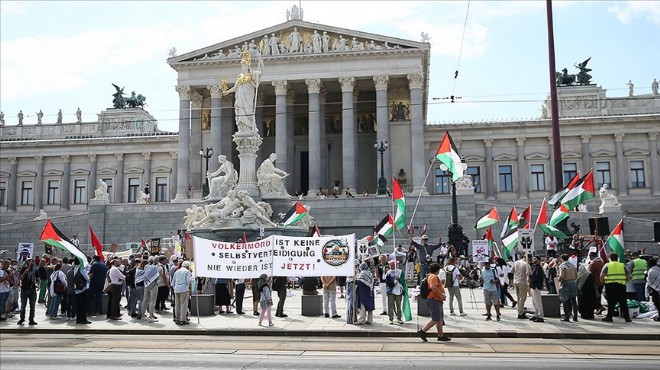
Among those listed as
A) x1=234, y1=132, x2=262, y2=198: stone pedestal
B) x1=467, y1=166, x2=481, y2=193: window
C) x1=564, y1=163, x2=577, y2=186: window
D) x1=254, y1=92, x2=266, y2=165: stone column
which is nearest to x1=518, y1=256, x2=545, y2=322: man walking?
x1=234, y1=132, x2=262, y2=198: stone pedestal

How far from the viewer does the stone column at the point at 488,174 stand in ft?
227

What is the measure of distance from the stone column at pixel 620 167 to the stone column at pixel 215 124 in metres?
38.9

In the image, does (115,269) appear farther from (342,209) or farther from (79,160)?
(79,160)

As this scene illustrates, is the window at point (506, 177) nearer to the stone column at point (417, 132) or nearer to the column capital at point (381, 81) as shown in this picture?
the stone column at point (417, 132)

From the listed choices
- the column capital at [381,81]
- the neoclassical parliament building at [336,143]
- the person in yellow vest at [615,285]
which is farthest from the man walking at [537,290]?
the column capital at [381,81]

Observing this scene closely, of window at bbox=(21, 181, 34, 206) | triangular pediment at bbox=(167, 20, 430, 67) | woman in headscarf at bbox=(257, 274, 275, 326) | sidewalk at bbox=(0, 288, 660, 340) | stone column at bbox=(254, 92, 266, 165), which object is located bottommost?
sidewalk at bbox=(0, 288, 660, 340)

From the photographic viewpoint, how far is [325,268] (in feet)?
65.3

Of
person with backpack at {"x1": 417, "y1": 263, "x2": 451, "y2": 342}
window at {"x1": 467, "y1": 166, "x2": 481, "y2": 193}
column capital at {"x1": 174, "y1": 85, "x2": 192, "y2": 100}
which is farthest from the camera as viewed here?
window at {"x1": 467, "y1": 166, "x2": 481, "y2": 193}

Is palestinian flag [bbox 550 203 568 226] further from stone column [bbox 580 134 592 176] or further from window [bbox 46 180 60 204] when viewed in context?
window [bbox 46 180 60 204]

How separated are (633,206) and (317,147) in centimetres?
3096

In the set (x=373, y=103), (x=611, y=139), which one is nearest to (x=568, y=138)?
(x=611, y=139)

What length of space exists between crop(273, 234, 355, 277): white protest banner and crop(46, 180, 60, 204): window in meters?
63.2

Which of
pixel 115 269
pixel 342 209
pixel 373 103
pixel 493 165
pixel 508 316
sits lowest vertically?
pixel 508 316

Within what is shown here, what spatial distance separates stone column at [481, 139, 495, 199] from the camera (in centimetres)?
6914
